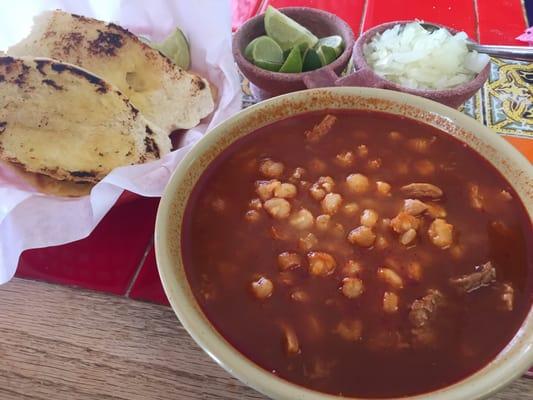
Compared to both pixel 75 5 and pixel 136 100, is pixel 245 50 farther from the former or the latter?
pixel 75 5

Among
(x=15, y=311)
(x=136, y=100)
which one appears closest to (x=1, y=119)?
(x=136, y=100)

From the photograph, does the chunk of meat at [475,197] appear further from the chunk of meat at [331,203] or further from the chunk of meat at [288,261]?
the chunk of meat at [288,261]

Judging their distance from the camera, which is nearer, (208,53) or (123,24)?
(208,53)

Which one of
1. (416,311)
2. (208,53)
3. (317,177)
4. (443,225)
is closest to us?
(416,311)

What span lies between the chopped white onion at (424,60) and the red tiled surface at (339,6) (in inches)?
17.5

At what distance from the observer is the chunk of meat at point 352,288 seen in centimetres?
104

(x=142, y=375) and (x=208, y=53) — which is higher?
(x=208, y=53)

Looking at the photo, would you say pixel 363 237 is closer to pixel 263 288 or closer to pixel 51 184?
pixel 263 288

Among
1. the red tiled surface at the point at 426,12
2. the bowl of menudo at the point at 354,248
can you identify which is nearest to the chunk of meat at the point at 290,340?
the bowl of menudo at the point at 354,248

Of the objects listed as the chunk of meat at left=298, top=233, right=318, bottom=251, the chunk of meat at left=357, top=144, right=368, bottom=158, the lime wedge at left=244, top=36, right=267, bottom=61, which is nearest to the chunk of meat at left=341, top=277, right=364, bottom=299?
the chunk of meat at left=298, top=233, right=318, bottom=251

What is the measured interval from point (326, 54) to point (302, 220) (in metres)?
0.65

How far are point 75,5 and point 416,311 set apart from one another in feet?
4.62

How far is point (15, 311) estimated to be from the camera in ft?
4.14

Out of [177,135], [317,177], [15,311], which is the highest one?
[317,177]
